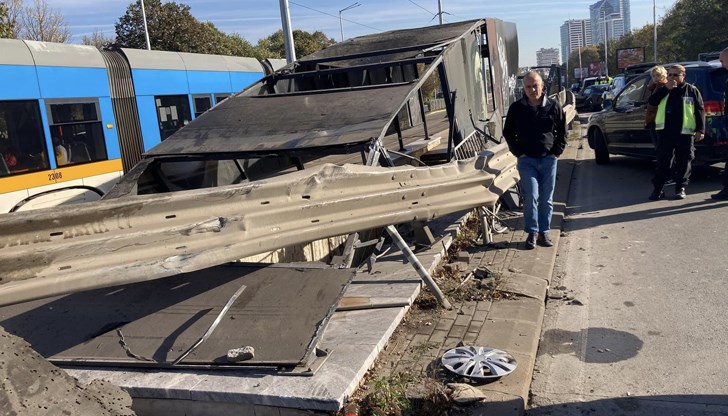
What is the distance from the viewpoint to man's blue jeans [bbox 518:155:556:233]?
6.47 meters

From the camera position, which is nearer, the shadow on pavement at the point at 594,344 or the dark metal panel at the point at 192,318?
the dark metal panel at the point at 192,318

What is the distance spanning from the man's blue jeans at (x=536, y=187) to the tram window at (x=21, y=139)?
7842 millimetres

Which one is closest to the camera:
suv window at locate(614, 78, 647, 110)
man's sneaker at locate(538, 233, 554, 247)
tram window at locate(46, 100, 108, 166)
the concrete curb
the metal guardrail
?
the metal guardrail

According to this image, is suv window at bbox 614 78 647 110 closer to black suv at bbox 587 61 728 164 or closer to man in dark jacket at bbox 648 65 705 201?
black suv at bbox 587 61 728 164

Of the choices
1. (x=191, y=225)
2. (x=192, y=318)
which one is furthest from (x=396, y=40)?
(x=191, y=225)

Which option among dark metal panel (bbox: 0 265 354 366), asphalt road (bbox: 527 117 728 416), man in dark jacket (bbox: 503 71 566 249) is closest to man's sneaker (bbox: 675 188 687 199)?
asphalt road (bbox: 527 117 728 416)

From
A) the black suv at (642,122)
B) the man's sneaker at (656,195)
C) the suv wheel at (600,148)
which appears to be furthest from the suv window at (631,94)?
the man's sneaker at (656,195)

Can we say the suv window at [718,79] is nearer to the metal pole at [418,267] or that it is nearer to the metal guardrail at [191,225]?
the metal pole at [418,267]

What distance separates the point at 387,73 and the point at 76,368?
5.81 meters

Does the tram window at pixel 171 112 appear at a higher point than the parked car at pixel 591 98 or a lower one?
higher

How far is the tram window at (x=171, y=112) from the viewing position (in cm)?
1303

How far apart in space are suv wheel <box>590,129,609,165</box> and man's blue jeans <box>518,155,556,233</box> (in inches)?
238

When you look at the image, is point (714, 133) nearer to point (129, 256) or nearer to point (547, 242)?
point (547, 242)

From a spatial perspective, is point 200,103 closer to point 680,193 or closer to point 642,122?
point 642,122
